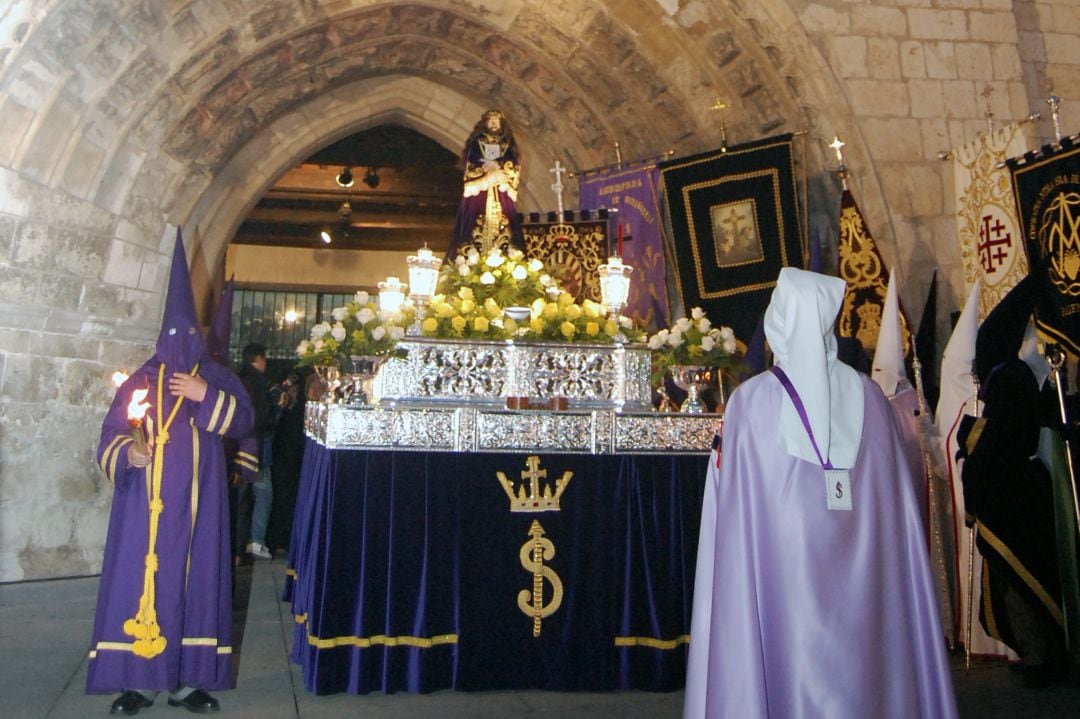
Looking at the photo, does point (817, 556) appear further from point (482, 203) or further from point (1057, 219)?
point (482, 203)

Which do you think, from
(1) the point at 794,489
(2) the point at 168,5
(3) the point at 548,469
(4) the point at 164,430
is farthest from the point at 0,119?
(1) the point at 794,489

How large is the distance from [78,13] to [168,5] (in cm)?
76

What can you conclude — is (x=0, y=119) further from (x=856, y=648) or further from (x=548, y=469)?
(x=856, y=648)

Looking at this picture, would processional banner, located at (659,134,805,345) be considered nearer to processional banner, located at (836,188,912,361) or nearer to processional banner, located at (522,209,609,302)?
processional banner, located at (836,188,912,361)

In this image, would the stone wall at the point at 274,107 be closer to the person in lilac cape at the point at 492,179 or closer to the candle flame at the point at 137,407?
the person in lilac cape at the point at 492,179

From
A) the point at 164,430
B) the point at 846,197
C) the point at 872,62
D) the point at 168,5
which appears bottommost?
the point at 164,430

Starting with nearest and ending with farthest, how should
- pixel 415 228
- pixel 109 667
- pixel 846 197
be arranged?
pixel 109 667, pixel 846 197, pixel 415 228

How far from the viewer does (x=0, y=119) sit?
5.69m

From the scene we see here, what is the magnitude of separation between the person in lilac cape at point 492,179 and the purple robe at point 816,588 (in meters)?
4.35

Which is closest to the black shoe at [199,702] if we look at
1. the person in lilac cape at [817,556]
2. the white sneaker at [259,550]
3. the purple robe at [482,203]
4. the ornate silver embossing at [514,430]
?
the ornate silver embossing at [514,430]

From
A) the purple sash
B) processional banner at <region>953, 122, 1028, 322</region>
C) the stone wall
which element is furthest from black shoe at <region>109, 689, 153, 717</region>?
processional banner at <region>953, 122, 1028, 322</region>

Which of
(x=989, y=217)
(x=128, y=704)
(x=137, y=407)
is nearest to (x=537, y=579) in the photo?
(x=128, y=704)

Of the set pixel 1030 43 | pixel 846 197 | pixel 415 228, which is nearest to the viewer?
pixel 846 197

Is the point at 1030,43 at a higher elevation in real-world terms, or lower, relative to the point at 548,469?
higher
